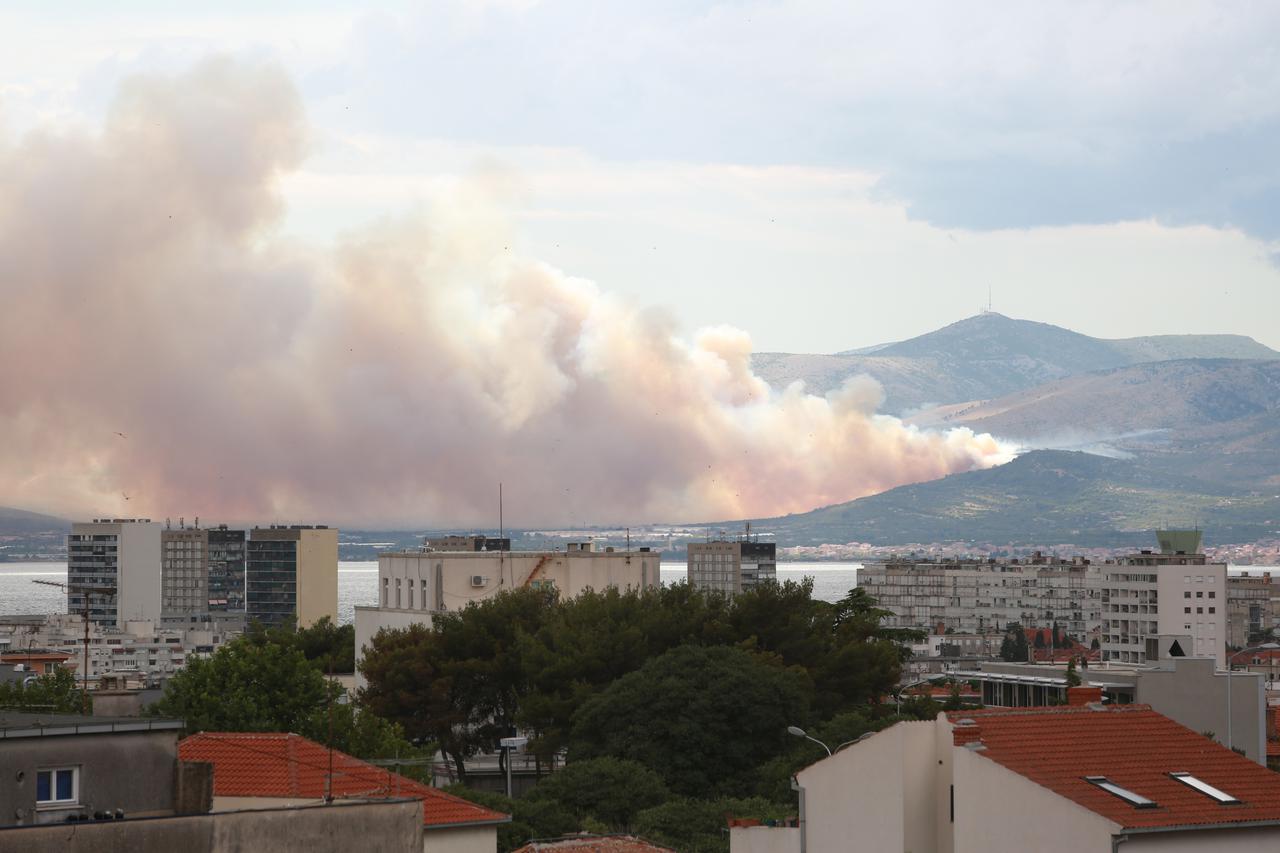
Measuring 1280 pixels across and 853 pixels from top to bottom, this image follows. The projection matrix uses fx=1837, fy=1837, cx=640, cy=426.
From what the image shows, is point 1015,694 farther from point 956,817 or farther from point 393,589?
point 393,589

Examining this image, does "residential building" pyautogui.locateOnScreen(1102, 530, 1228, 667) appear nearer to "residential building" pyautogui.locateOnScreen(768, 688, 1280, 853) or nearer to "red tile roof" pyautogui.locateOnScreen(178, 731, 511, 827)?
"red tile roof" pyautogui.locateOnScreen(178, 731, 511, 827)

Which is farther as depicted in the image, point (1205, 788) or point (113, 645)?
point (113, 645)

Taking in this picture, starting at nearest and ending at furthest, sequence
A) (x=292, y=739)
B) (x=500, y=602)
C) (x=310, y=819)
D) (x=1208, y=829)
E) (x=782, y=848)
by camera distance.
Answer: (x=310, y=819)
(x=1208, y=829)
(x=782, y=848)
(x=292, y=739)
(x=500, y=602)

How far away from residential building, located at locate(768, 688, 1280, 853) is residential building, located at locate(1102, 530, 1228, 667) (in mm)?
117135

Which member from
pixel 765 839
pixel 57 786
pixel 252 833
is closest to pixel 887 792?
pixel 765 839

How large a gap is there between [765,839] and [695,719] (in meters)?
23.0

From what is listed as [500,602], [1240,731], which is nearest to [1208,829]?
[1240,731]

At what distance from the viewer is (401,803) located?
14.9 meters

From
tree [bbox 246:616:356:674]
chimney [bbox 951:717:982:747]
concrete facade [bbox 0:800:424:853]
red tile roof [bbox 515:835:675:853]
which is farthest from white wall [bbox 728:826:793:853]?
tree [bbox 246:616:356:674]

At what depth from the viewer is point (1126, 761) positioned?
65.8 ft

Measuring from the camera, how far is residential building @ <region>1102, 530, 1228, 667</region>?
13788 cm

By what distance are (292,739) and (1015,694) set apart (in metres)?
33.5

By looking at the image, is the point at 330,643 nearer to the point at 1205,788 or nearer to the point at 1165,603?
the point at 1205,788

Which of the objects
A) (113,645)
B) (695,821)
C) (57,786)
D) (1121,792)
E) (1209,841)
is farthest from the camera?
(113,645)
